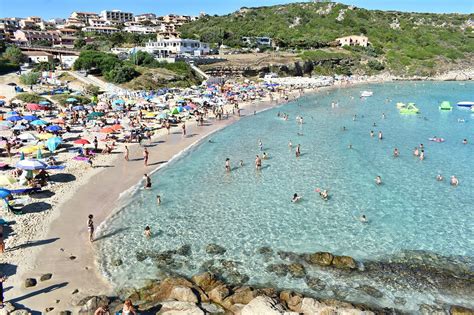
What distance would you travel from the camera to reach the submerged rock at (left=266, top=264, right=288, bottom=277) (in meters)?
13.4

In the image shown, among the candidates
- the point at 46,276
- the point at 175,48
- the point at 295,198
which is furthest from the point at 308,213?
the point at 175,48

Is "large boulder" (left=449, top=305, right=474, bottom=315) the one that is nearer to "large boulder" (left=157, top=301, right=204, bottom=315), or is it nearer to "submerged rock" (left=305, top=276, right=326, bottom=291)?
"submerged rock" (left=305, top=276, right=326, bottom=291)

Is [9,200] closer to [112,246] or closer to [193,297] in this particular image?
[112,246]

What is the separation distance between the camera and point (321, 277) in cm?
1328

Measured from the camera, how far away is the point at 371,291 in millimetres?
12547

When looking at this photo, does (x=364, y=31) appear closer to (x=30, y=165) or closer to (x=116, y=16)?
(x=116, y=16)

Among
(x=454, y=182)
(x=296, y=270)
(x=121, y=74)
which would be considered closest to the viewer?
(x=296, y=270)

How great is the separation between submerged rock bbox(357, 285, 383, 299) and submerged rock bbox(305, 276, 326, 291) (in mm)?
1182

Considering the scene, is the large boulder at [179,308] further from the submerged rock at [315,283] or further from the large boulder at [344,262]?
the large boulder at [344,262]

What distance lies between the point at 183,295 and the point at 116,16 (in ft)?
555

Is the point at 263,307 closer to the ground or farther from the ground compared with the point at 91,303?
closer to the ground

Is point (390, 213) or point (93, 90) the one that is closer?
Answer: point (390, 213)

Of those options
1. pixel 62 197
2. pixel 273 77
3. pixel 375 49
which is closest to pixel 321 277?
pixel 62 197

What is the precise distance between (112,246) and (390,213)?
502 inches
